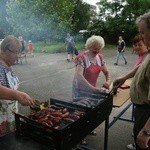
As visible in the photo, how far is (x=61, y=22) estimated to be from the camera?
93.9ft

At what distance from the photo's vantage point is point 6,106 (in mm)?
2906

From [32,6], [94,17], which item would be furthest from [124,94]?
[94,17]

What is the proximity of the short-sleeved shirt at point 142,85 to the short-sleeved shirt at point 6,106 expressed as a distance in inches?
53.2

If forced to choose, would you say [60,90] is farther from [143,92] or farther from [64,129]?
[64,129]

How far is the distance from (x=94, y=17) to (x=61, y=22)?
7394 mm

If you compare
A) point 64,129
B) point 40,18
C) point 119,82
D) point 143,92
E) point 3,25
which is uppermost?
point 40,18

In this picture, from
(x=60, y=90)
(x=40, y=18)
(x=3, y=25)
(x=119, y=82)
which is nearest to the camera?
(x=119, y=82)

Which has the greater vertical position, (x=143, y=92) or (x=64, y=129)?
(x=143, y=92)

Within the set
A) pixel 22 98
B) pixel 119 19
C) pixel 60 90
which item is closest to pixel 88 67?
pixel 22 98

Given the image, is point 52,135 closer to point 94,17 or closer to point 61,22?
point 61,22

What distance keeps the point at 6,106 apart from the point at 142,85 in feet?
4.91

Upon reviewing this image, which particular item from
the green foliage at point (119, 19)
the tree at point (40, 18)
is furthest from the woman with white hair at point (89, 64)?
the green foliage at point (119, 19)

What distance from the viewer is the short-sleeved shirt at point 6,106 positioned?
9.37ft

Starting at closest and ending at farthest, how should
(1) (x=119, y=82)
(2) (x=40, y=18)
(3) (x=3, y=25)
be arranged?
(1) (x=119, y=82), (2) (x=40, y=18), (3) (x=3, y=25)
